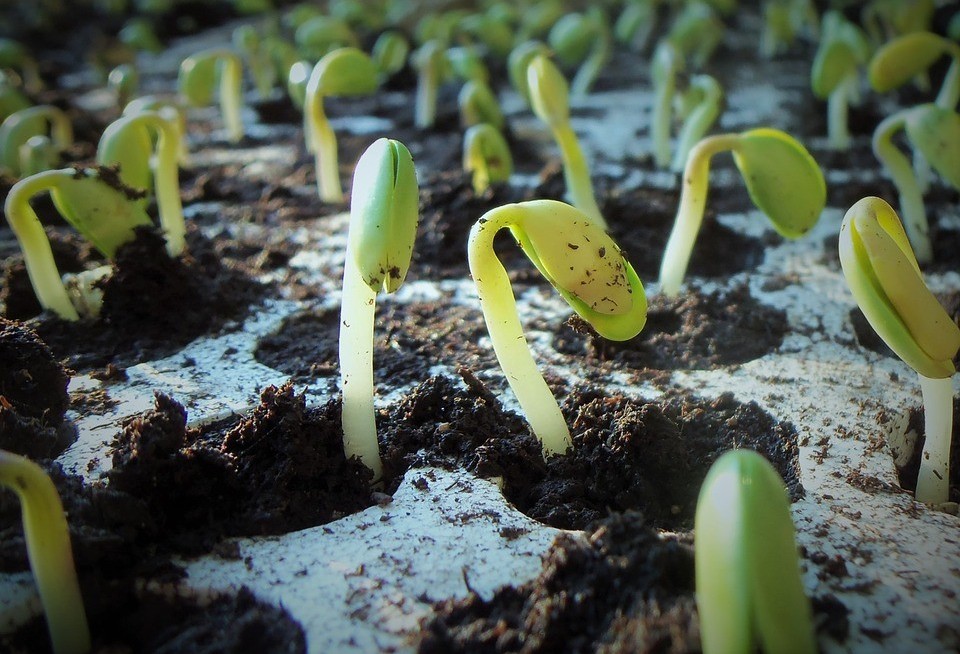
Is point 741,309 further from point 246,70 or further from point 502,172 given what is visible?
point 246,70

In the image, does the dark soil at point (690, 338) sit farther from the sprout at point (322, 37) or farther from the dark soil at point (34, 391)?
the sprout at point (322, 37)

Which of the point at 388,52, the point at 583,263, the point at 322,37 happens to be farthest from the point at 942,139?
the point at 322,37

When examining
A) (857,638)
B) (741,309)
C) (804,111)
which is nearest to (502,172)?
(741,309)

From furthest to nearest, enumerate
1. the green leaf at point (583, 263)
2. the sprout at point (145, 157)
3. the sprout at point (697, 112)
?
the sprout at point (697, 112) < the sprout at point (145, 157) < the green leaf at point (583, 263)

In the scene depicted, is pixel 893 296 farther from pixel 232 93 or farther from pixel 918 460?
pixel 232 93

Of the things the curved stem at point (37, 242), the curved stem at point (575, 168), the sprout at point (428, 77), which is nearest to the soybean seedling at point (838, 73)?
the curved stem at point (575, 168)

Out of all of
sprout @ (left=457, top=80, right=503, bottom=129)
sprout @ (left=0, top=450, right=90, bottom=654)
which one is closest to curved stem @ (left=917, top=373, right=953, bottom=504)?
sprout @ (left=0, top=450, right=90, bottom=654)
